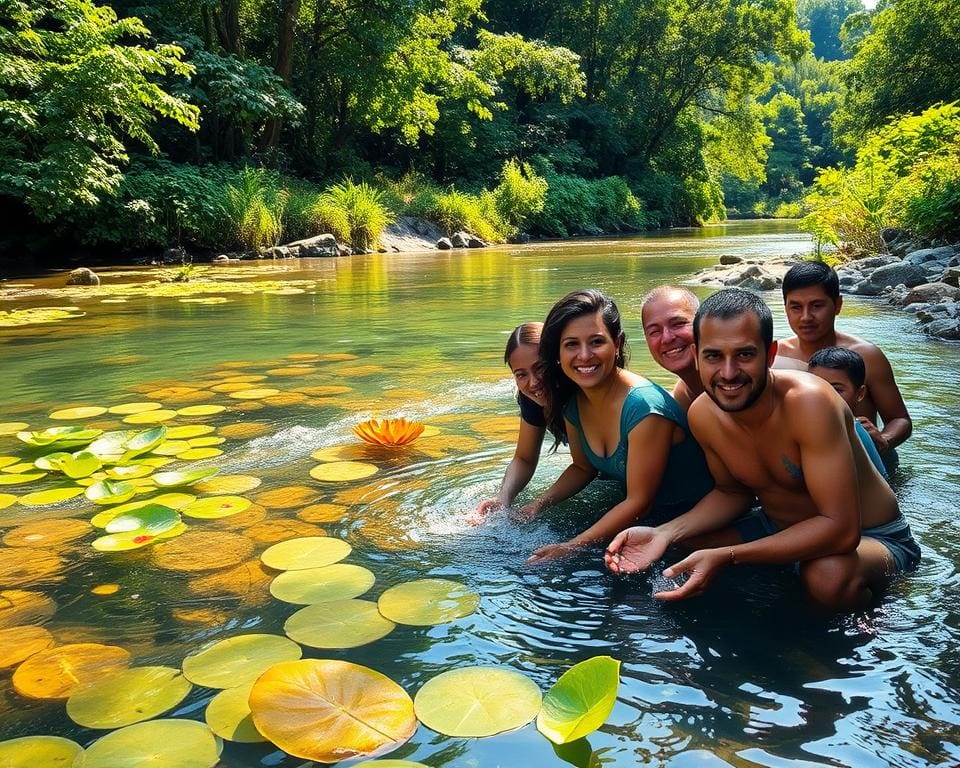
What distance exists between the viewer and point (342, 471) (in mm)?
3336

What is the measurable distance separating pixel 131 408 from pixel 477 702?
10.9 feet

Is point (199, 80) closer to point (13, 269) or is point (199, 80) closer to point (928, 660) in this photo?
point (13, 269)

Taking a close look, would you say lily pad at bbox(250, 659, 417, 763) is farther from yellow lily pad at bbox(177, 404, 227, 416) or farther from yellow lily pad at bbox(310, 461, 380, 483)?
yellow lily pad at bbox(177, 404, 227, 416)

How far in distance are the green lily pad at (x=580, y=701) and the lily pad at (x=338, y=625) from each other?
1.84 ft

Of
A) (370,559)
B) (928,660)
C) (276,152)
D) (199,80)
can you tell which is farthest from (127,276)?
(928,660)

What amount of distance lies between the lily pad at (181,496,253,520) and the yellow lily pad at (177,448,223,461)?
0.55m

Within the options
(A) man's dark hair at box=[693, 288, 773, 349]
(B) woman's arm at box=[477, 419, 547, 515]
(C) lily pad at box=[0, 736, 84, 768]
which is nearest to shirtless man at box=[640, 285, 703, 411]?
(B) woman's arm at box=[477, 419, 547, 515]

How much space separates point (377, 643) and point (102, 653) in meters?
0.67

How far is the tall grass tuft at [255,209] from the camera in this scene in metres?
14.9

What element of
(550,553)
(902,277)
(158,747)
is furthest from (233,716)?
(902,277)

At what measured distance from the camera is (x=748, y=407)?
7.11 feet

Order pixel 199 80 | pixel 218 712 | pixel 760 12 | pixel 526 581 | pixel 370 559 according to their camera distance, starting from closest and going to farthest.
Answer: pixel 218 712 → pixel 526 581 → pixel 370 559 → pixel 199 80 → pixel 760 12

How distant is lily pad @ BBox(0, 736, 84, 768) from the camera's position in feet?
4.94

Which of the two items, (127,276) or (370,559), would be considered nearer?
(370,559)
